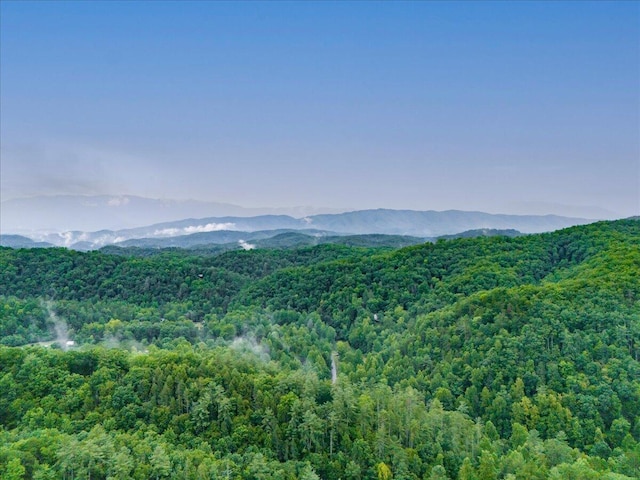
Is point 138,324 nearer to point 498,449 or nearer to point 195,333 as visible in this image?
point 195,333

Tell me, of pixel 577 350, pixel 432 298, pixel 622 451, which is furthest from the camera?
pixel 432 298

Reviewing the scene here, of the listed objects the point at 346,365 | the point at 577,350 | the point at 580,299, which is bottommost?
the point at 346,365

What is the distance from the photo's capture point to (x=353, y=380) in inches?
2598

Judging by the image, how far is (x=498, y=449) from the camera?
149 feet

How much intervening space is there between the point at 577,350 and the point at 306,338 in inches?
1763

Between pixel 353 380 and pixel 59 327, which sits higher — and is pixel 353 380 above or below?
below

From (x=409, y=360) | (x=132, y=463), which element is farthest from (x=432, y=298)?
(x=132, y=463)

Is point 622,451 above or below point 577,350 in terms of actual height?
below

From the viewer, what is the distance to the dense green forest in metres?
40.0

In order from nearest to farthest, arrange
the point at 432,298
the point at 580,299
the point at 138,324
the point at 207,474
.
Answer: the point at 207,474 → the point at 580,299 → the point at 138,324 → the point at 432,298

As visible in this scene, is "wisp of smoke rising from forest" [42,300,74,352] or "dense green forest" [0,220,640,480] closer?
"dense green forest" [0,220,640,480]

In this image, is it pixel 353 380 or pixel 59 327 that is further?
pixel 59 327

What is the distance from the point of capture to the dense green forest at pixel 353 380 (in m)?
40.0

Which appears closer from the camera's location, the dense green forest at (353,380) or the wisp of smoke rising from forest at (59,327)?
the dense green forest at (353,380)
